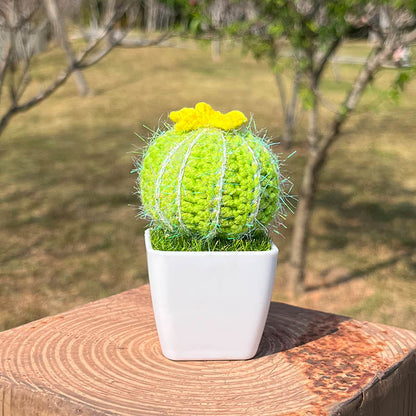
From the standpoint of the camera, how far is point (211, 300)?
1.79 m

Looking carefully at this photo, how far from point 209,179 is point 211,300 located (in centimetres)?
37

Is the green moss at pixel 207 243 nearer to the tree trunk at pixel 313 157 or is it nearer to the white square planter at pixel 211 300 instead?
the white square planter at pixel 211 300

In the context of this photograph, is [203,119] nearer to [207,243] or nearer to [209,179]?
[209,179]

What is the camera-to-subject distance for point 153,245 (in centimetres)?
185

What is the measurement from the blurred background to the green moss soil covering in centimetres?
187

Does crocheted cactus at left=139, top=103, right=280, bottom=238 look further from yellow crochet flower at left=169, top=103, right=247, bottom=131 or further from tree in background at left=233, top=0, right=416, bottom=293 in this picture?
tree in background at left=233, top=0, right=416, bottom=293

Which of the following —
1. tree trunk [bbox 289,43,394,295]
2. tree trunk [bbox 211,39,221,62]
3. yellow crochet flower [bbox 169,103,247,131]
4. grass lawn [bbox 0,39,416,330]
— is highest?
yellow crochet flower [bbox 169,103,247,131]

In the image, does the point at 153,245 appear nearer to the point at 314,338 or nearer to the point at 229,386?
the point at 229,386

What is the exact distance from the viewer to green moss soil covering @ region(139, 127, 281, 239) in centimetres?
174

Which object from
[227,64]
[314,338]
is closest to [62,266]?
[314,338]

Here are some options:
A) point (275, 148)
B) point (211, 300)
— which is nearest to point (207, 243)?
point (211, 300)

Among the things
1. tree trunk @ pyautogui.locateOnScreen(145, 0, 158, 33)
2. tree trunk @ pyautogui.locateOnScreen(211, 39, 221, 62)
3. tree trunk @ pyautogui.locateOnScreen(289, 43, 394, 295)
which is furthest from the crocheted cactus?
tree trunk @ pyautogui.locateOnScreen(211, 39, 221, 62)

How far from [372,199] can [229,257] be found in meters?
5.74

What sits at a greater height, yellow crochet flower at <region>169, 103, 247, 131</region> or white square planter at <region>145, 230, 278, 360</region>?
yellow crochet flower at <region>169, 103, 247, 131</region>
